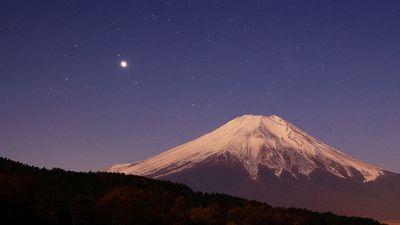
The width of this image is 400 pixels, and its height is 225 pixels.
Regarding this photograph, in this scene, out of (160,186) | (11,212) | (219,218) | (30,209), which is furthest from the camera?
(160,186)

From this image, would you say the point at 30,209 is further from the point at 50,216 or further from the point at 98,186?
the point at 98,186

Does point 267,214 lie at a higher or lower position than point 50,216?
lower

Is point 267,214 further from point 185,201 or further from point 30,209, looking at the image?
point 30,209

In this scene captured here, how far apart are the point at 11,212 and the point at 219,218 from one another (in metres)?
5.04

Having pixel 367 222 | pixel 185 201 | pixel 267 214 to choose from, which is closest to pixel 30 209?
pixel 185 201

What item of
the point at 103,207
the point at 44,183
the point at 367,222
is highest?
the point at 44,183

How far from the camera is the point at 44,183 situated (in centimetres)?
1366

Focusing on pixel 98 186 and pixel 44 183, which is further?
pixel 98 186

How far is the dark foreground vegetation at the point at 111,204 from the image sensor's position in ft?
39.5

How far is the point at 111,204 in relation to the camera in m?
13.1

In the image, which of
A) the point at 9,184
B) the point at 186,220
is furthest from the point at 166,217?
the point at 9,184

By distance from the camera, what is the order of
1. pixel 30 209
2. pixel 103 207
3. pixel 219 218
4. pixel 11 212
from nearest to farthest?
1. pixel 11 212
2. pixel 30 209
3. pixel 103 207
4. pixel 219 218

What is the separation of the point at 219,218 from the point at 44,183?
4.23m

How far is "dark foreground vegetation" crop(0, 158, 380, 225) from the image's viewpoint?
39.5 feet
